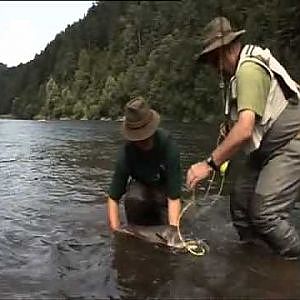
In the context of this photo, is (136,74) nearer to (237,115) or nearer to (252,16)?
(252,16)

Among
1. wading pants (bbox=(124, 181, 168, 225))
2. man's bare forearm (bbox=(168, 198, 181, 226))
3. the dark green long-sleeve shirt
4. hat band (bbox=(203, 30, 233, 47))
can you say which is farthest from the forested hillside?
hat band (bbox=(203, 30, 233, 47))

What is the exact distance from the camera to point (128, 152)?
17.3 ft

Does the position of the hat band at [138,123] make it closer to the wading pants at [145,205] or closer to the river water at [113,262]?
the wading pants at [145,205]

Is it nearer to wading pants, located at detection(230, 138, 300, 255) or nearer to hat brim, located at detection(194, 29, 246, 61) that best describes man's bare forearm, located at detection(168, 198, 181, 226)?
wading pants, located at detection(230, 138, 300, 255)

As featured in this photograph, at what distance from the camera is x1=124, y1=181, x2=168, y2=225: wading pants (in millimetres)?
5633

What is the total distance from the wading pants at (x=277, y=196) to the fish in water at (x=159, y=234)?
2.41 ft

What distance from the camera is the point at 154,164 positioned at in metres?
5.33

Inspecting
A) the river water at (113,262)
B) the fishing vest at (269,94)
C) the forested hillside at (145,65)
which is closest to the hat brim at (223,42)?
the fishing vest at (269,94)

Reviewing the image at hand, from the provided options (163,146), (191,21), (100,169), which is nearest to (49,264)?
(163,146)

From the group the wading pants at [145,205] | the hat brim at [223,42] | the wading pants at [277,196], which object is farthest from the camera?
the wading pants at [145,205]

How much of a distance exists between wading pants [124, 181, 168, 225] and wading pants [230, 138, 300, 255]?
99 centimetres

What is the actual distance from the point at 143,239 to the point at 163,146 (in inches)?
37.0

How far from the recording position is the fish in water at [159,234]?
209 inches

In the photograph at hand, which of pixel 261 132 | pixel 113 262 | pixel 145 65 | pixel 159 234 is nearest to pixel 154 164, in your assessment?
pixel 159 234
